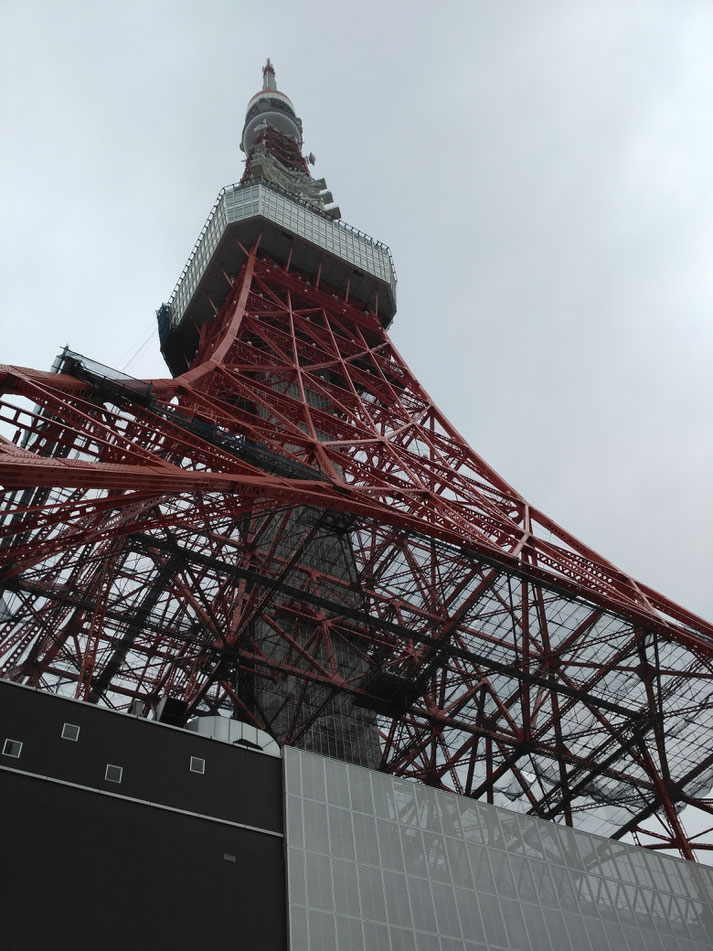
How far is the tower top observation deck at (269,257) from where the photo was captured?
4150 centimetres

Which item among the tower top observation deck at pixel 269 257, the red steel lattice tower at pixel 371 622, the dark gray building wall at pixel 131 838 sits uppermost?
the tower top observation deck at pixel 269 257

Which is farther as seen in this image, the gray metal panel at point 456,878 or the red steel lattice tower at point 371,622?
the red steel lattice tower at point 371,622

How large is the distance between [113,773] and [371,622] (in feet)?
27.0

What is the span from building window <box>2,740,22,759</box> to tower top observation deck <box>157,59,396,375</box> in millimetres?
27240

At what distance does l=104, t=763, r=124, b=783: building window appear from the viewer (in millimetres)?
16719

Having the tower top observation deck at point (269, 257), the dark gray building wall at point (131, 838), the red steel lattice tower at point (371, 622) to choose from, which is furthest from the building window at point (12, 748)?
the tower top observation deck at point (269, 257)

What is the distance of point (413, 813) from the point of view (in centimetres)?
1991

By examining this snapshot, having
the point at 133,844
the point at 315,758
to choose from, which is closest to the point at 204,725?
the point at 315,758

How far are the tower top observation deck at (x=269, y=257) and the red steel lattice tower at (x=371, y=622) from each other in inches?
513

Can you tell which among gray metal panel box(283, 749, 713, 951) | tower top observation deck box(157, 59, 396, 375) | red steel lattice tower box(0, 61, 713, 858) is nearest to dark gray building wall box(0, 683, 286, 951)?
gray metal panel box(283, 749, 713, 951)

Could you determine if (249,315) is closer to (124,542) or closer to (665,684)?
(124,542)

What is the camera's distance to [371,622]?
23.3 metres

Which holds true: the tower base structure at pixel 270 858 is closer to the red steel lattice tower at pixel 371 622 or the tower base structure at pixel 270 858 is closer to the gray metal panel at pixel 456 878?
the gray metal panel at pixel 456 878

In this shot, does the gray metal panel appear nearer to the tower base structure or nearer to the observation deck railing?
the tower base structure
